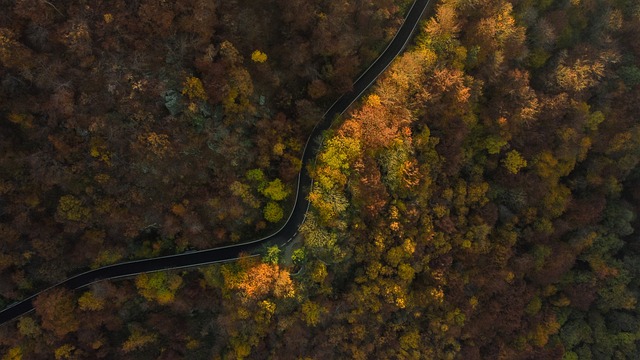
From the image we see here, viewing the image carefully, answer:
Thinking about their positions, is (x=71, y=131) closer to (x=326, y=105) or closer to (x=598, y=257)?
(x=326, y=105)

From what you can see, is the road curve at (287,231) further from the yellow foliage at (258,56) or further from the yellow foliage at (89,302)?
the yellow foliage at (258,56)

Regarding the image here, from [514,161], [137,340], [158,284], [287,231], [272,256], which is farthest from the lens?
[514,161]

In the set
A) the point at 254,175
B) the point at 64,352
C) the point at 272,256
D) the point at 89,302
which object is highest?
the point at 254,175

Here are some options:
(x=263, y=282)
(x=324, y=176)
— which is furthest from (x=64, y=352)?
(x=324, y=176)

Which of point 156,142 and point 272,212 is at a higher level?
point 156,142

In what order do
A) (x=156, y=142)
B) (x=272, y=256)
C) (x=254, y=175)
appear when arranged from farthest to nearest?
(x=272, y=256)
(x=254, y=175)
(x=156, y=142)

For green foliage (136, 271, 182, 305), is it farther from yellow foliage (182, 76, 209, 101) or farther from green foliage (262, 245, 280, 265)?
yellow foliage (182, 76, 209, 101)

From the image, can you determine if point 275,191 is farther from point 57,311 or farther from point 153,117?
point 57,311
